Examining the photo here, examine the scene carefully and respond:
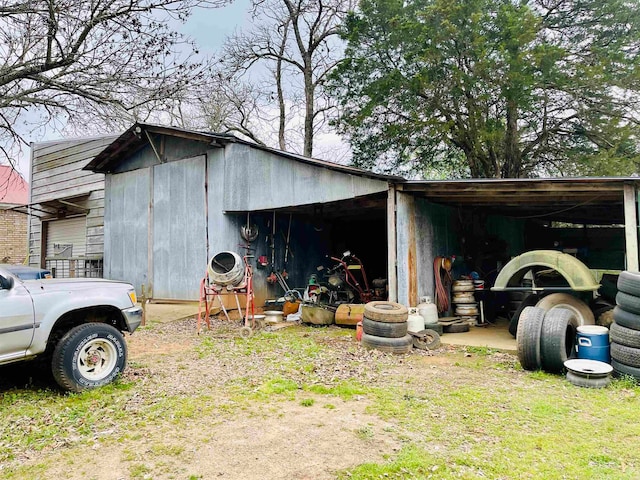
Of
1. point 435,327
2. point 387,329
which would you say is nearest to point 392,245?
point 435,327

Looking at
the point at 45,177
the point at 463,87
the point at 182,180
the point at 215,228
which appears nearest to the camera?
the point at 215,228

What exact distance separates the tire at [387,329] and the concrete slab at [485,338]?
1.09 metres

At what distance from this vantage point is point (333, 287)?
986 cm

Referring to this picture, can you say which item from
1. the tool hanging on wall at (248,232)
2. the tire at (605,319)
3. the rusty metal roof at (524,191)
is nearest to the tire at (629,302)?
the tire at (605,319)

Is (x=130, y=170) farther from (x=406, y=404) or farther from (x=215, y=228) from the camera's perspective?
(x=406, y=404)

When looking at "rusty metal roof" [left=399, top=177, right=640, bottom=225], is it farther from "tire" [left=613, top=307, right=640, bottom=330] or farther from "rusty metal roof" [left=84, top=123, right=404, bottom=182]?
"tire" [left=613, top=307, right=640, bottom=330]

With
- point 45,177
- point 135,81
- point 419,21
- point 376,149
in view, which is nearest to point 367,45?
point 419,21

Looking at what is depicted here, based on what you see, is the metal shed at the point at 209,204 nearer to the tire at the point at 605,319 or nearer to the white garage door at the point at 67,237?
the white garage door at the point at 67,237

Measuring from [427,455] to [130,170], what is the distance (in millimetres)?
10764

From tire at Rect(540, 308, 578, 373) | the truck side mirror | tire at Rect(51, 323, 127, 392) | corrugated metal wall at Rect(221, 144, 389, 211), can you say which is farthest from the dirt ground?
corrugated metal wall at Rect(221, 144, 389, 211)

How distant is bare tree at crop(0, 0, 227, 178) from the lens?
20.4ft

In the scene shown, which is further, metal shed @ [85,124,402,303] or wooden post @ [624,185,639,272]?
metal shed @ [85,124,402,303]

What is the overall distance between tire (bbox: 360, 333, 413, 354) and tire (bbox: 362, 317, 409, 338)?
0.17 ft

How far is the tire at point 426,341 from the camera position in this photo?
655cm
